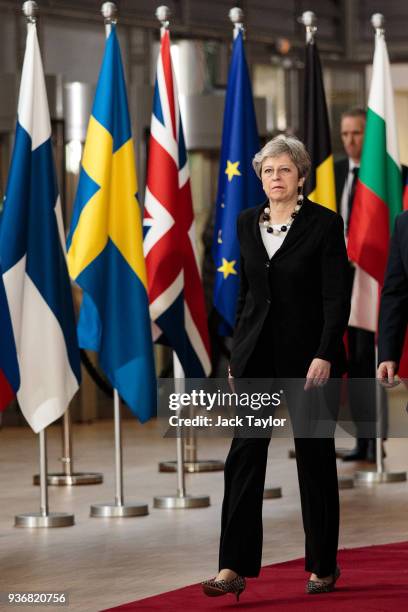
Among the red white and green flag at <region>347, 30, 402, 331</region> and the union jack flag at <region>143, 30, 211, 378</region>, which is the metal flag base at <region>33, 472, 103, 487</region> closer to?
the union jack flag at <region>143, 30, 211, 378</region>

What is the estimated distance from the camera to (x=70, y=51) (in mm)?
12133

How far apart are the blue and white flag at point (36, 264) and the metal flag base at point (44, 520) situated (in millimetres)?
458

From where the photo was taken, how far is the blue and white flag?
6.46m

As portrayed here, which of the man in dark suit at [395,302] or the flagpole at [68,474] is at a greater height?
the man in dark suit at [395,302]

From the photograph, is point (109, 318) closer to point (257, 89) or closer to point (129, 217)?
point (129, 217)

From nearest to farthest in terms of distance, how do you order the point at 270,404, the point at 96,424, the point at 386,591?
the point at 270,404 → the point at 386,591 → the point at 96,424

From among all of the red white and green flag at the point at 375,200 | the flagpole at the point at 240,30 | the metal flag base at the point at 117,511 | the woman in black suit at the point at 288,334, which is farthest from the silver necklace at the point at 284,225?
the red white and green flag at the point at 375,200

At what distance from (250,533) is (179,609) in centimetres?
34

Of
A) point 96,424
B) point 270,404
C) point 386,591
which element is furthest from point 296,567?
point 96,424

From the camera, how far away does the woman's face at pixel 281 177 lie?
4.62 m

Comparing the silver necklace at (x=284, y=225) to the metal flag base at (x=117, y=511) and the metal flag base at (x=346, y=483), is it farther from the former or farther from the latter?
the metal flag base at (x=346, y=483)

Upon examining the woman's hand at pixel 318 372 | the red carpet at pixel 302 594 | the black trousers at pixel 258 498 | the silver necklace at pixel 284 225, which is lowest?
the red carpet at pixel 302 594

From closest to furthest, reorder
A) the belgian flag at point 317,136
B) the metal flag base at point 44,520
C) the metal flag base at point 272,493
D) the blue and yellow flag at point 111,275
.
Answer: the metal flag base at point 44,520, the blue and yellow flag at point 111,275, the metal flag base at point 272,493, the belgian flag at point 317,136

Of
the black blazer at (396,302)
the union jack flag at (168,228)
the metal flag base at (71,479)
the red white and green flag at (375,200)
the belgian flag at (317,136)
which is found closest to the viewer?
the black blazer at (396,302)
